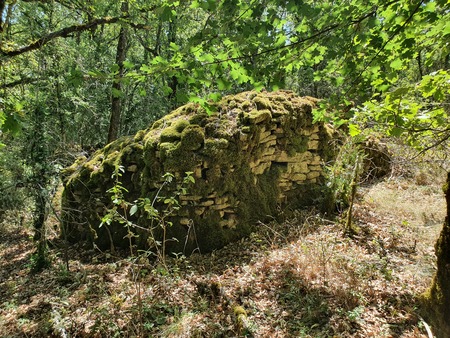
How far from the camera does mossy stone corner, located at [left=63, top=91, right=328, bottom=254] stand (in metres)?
4.86

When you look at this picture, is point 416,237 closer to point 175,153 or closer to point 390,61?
point 390,61

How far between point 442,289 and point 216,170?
11.6 ft

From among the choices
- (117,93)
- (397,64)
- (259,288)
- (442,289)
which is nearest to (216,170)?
(259,288)

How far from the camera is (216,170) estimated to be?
4977mm

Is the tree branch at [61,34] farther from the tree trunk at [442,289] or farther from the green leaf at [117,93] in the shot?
the tree trunk at [442,289]

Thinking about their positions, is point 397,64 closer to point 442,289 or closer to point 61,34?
point 442,289

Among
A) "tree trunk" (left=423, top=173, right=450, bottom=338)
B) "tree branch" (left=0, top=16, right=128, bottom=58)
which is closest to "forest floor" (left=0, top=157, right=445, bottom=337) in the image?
"tree trunk" (left=423, top=173, right=450, bottom=338)

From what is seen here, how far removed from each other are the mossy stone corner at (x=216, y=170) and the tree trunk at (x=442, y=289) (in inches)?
124

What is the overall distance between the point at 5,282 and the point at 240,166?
16.0 ft

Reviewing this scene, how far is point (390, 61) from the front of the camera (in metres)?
2.34

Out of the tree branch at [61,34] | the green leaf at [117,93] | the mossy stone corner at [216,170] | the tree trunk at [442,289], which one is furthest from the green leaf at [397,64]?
the tree branch at [61,34]

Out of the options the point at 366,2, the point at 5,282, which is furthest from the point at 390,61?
the point at 5,282

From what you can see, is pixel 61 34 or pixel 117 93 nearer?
pixel 117 93

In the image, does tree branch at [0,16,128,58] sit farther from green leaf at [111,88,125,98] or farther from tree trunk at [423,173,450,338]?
tree trunk at [423,173,450,338]
